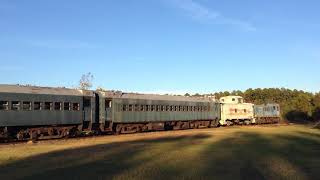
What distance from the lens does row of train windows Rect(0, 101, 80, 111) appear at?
104ft

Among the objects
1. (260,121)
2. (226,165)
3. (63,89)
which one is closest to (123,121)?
(63,89)

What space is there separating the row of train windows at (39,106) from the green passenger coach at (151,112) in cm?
414

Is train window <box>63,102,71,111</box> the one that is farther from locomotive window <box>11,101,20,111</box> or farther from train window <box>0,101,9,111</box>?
train window <box>0,101,9,111</box>

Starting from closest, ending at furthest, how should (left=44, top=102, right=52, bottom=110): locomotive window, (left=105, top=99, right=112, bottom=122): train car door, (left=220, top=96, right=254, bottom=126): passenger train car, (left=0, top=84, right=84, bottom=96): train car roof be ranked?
(left=0, top=84, right=84, bottom=96): train car roof
(left=44, top=102, right=52, bottom=110): locomotive window
(left=105, top=99, right=112, bottom=122): train car door
(left=220, top=96, right=254, bottom=126): passenger train car

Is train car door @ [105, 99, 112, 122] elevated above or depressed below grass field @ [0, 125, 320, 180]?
above

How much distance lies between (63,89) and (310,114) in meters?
74.4

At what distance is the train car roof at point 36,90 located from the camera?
32.2 m

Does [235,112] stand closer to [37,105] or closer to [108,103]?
[108,103]

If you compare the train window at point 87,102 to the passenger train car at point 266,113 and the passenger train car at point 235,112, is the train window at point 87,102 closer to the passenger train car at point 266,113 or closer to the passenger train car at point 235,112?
the passenger train car at point 235,112

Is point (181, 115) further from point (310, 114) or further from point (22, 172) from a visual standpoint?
point (310, 114)

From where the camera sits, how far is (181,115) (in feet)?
177

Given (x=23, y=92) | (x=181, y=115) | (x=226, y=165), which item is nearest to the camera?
(x=226, y=165)

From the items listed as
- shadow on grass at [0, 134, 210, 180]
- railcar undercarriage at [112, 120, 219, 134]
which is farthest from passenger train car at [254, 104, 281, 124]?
shadow on grass at [0, 134, 210, 180]

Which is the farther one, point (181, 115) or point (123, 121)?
point (181, 115)
